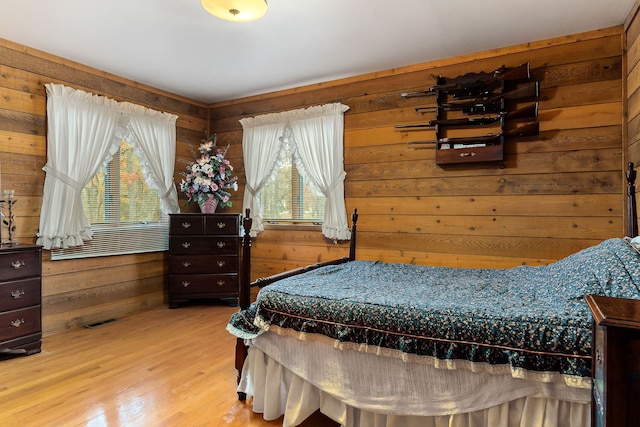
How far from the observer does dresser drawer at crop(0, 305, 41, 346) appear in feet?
8.89

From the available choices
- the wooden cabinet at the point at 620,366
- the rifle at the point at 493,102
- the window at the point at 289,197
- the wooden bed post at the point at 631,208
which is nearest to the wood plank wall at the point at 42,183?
the window at the point at 289,197

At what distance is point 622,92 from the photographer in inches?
110

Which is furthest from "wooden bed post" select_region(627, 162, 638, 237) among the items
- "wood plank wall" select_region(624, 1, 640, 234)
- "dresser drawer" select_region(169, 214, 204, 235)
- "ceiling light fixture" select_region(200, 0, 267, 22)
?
"dresser drawer" select_region(169, 214, 204, 235)

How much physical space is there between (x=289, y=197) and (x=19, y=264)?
100 inches

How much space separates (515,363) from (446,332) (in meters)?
0.28

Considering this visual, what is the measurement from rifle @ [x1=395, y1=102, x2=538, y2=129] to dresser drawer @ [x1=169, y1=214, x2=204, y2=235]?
2.46 metres

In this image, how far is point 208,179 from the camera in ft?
14.0

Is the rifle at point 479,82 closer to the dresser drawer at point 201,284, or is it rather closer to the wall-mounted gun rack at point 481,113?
the wall-mounted gun rack at point 481,113

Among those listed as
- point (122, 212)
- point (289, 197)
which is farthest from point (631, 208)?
point (122, 212)

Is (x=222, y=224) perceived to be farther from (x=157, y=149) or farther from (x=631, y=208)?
(x=631, y=208)

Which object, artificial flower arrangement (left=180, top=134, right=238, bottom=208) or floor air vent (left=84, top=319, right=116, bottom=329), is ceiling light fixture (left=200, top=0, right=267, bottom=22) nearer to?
artificial flower arrangement (left=180, top=134, right=238, bottom=208)

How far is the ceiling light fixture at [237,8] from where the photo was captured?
2186mm

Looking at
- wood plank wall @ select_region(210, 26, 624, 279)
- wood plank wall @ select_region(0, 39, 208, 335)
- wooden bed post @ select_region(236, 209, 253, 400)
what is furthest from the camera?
wood plank wall @ select_region(0, 39, 208, 335)

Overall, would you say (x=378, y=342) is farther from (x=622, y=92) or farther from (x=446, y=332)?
(x=622, y=92)
